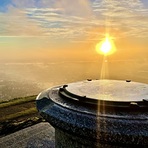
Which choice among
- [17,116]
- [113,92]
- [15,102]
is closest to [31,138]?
[17,116]

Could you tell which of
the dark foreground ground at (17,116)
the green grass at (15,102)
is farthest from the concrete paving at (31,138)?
the green grass at (15,102)

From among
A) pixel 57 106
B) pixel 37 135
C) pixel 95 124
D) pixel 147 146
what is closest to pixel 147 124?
pixel 147 146

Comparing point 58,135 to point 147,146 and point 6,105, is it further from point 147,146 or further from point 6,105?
point 6,105

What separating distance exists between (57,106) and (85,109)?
0.42 m

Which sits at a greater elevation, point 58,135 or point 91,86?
point 91,86

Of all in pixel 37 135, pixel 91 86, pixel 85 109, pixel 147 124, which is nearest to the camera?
pixel 147 124

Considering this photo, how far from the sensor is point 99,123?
2.44 m

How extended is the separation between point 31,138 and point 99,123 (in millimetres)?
3119

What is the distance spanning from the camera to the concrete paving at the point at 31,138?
15.8 feet

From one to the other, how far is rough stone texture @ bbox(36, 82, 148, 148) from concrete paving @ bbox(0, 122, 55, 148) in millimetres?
2058

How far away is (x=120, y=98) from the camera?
2918mm

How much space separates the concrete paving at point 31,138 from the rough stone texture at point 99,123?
2.06m

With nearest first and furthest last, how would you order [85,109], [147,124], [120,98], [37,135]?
1. [147,124]
2. [85,109]
3. [120,98]
4. [37,135]

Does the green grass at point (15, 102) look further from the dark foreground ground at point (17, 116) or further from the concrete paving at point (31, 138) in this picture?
the concrete paving at point (31, 138)
